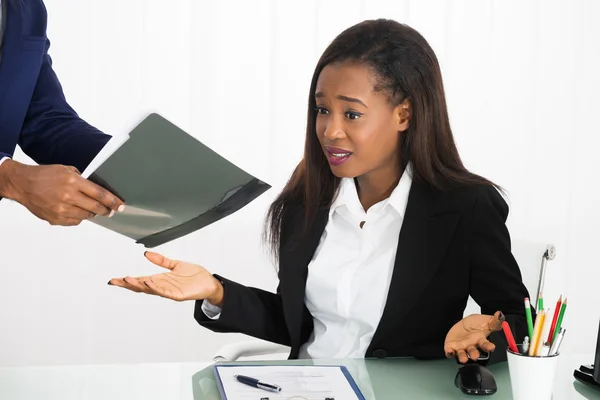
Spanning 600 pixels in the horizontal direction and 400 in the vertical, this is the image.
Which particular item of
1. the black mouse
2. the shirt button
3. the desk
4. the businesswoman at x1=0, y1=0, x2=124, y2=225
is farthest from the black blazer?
the businesswoman at x1=0, y1=0, x2=124, y2=225

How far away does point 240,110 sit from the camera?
3930 millimetres

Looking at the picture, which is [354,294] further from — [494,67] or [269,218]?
[494,67]

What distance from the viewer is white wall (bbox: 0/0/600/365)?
3816 mm

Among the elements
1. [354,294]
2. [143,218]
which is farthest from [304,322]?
[143,218]

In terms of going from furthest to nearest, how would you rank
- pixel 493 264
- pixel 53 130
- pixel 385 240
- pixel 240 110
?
pixel 240 110, pixel 53 130, pixel 385 240, pixel 493 264

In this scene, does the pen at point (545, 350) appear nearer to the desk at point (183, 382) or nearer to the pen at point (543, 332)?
the pen at point (543, 332)

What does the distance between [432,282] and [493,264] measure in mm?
146

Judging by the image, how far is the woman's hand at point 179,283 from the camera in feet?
5.57

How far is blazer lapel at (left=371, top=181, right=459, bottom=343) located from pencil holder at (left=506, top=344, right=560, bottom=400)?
1.57 feet

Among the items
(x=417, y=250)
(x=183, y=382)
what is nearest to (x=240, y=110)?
(x=417, y=250)

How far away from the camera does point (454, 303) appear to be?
1981mm

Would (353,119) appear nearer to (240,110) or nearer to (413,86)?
(413,86)

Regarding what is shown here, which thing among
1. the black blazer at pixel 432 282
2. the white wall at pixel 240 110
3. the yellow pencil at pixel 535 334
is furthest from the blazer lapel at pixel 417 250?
the white wall at pixel 240 110

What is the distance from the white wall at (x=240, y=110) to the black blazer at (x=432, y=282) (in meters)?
1.89
